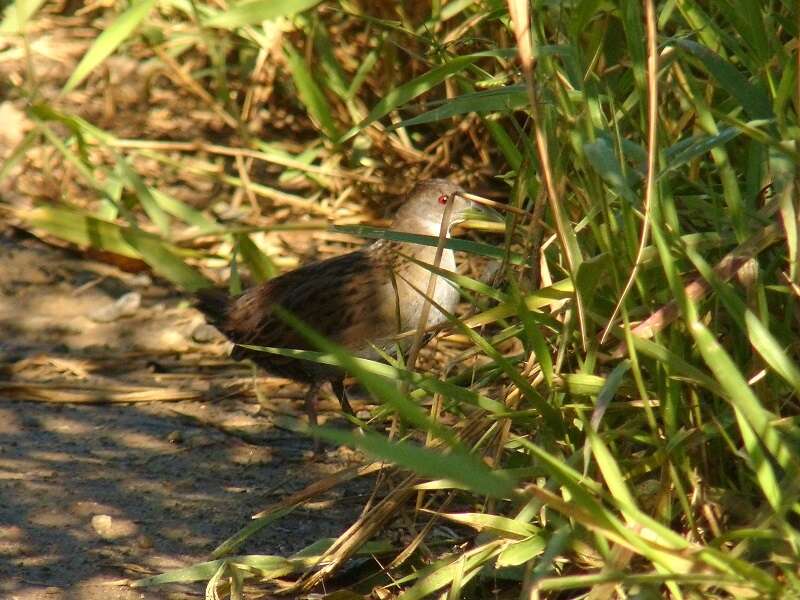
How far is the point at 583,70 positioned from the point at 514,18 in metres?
0.51

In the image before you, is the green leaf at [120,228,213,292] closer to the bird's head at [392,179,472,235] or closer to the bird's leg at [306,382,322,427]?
the bird's leg at [306,382,322,427]

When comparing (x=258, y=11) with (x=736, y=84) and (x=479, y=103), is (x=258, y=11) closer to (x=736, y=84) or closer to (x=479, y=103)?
(x=479, y=103)

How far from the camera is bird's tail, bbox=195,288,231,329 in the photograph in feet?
16.6

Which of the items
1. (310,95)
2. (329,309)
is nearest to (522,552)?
(329,309)

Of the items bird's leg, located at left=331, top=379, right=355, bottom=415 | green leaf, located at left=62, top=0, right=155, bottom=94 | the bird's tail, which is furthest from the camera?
the bird's tail

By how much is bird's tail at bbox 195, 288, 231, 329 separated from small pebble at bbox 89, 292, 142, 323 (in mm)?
611

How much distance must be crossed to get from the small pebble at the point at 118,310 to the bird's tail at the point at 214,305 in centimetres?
61

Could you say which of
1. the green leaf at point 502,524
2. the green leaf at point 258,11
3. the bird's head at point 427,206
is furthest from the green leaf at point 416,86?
the bird's head at point 427,206

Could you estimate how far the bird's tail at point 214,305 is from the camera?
505 centimetres

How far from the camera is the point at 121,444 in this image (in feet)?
14.7

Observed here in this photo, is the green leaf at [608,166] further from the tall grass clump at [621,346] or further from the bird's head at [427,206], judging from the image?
the bird's head at [427,206]

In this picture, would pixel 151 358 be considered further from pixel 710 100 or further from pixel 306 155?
pixel 710 100

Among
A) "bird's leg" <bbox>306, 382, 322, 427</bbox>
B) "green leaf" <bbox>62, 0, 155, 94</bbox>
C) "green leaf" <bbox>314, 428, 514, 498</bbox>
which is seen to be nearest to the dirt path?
"bird's leg" <bbox>306, 382, 322, 427</bbox>

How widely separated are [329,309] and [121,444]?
893 mm
